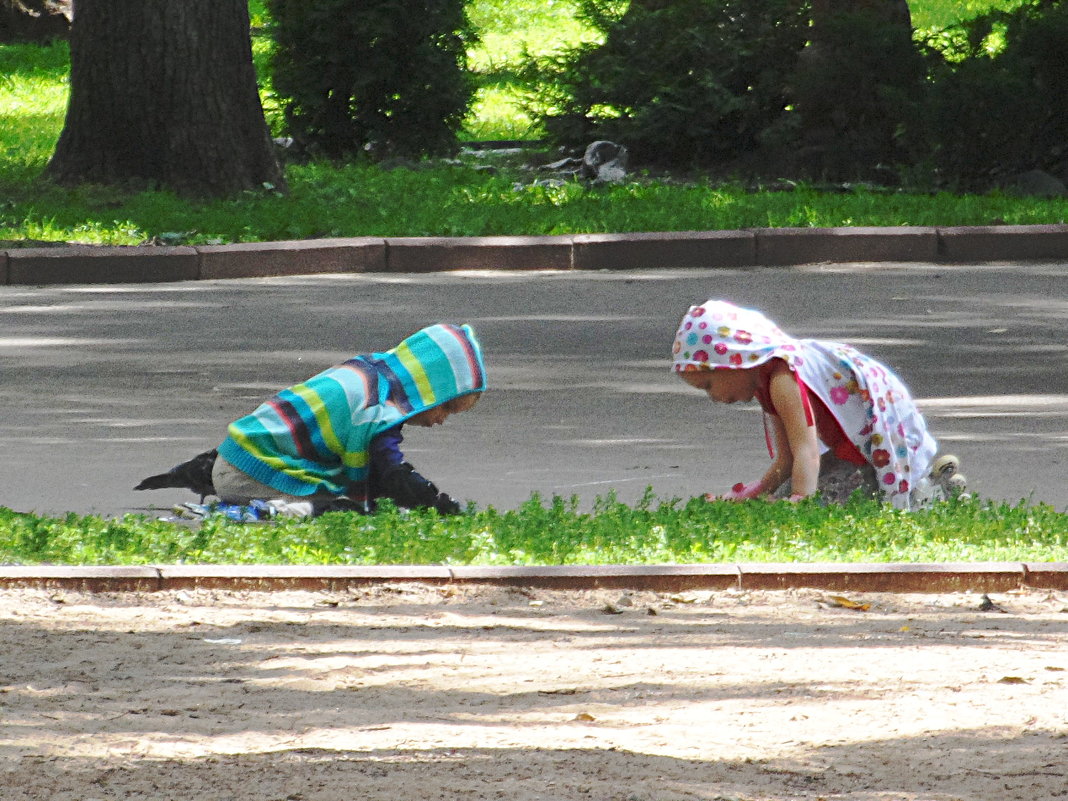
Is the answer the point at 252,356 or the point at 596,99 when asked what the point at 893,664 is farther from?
the point at 596,99

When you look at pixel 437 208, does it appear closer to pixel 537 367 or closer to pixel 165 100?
pixel 165 100

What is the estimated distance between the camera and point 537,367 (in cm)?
874

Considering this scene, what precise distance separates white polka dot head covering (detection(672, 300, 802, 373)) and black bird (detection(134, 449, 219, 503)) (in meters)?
1.49

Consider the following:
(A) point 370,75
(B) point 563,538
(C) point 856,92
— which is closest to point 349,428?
(B) point 563,538

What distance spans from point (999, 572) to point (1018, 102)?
9741mm

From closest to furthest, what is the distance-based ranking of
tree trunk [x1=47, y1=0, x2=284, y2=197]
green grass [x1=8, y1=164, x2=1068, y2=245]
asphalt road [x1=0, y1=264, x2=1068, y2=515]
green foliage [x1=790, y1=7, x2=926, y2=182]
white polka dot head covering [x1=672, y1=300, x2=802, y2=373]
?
white polka dot head covering [x1=672, y1=300, x2=802, y2=373] < asphalt road [x1=0, y1=264, x2=1068, y2=515] < green grass [x1=8, y1=164, x2=1068, y2=245] < tree trunk [x1=47, y1=0, x2=284, y2=197] < green foliage [x1=790, y1=7, x2=926, y2=182]

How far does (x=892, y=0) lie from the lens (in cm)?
1622

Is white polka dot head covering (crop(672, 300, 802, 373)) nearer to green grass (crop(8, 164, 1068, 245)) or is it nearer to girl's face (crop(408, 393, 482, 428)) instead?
girl's face (crop(408, 393, 482, 428))

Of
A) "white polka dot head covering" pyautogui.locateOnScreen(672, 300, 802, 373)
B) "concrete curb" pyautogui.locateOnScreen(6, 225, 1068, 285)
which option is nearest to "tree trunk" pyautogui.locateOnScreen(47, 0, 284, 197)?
"concrete curb" pyautogui.locateOnScreen(6, 225, 1068, 285)

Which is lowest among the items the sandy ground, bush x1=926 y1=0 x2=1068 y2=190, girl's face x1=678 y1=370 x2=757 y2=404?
the sandy ground

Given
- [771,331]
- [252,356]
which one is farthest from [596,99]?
[771,331]

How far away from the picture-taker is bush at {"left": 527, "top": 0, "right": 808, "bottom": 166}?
15.8 m

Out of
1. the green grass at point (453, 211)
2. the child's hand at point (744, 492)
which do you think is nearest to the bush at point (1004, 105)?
the green grass at point (453, 211)

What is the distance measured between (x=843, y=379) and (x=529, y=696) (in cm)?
233
